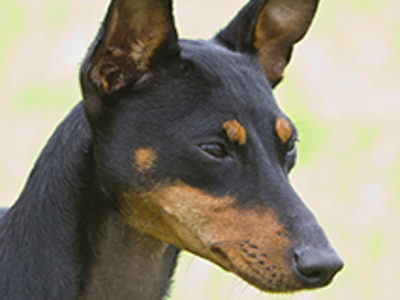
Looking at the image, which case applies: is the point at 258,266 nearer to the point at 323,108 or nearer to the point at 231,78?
the point at 231,78

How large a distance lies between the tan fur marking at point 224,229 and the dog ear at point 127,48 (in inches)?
21.5

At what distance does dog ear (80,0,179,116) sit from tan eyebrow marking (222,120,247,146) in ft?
1.56

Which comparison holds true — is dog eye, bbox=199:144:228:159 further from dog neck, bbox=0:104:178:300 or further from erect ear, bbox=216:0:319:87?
erect ear, bbox=216:0:319:87

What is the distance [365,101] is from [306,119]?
3.32ft

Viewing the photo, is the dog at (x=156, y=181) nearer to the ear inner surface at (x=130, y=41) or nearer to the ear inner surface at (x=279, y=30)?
the ear inner surface at (x=130, y=41)

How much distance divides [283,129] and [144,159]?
0.72m

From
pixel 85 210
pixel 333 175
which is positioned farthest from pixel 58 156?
pixel 333 175

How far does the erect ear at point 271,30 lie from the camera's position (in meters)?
4.96

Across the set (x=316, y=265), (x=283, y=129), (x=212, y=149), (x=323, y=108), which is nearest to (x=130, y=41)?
(x=212, y=149)

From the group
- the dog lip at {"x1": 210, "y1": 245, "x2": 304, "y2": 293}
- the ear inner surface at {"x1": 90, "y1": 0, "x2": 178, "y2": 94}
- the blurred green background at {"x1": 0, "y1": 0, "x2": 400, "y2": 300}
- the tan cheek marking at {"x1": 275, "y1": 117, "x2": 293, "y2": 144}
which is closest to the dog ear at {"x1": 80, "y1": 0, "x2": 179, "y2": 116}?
the ear inner surface at {"x1": 90, "y1": 0, "x2": 178, "y2": 94}

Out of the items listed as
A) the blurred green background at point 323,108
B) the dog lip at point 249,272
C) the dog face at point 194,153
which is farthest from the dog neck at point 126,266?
the blurred green background at point 323,108

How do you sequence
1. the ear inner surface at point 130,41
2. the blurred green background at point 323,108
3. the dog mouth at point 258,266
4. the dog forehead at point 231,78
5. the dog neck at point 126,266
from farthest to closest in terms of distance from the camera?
the blurred green background at point 323,108, the dog neck at point 126,266, the dog forehead at point 231,78, the ear inner surface at point 130,41, the dog mouth at point 258,266

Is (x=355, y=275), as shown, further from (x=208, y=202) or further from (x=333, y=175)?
(x=208, y=202)

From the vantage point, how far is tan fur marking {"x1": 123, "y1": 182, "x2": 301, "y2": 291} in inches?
161
